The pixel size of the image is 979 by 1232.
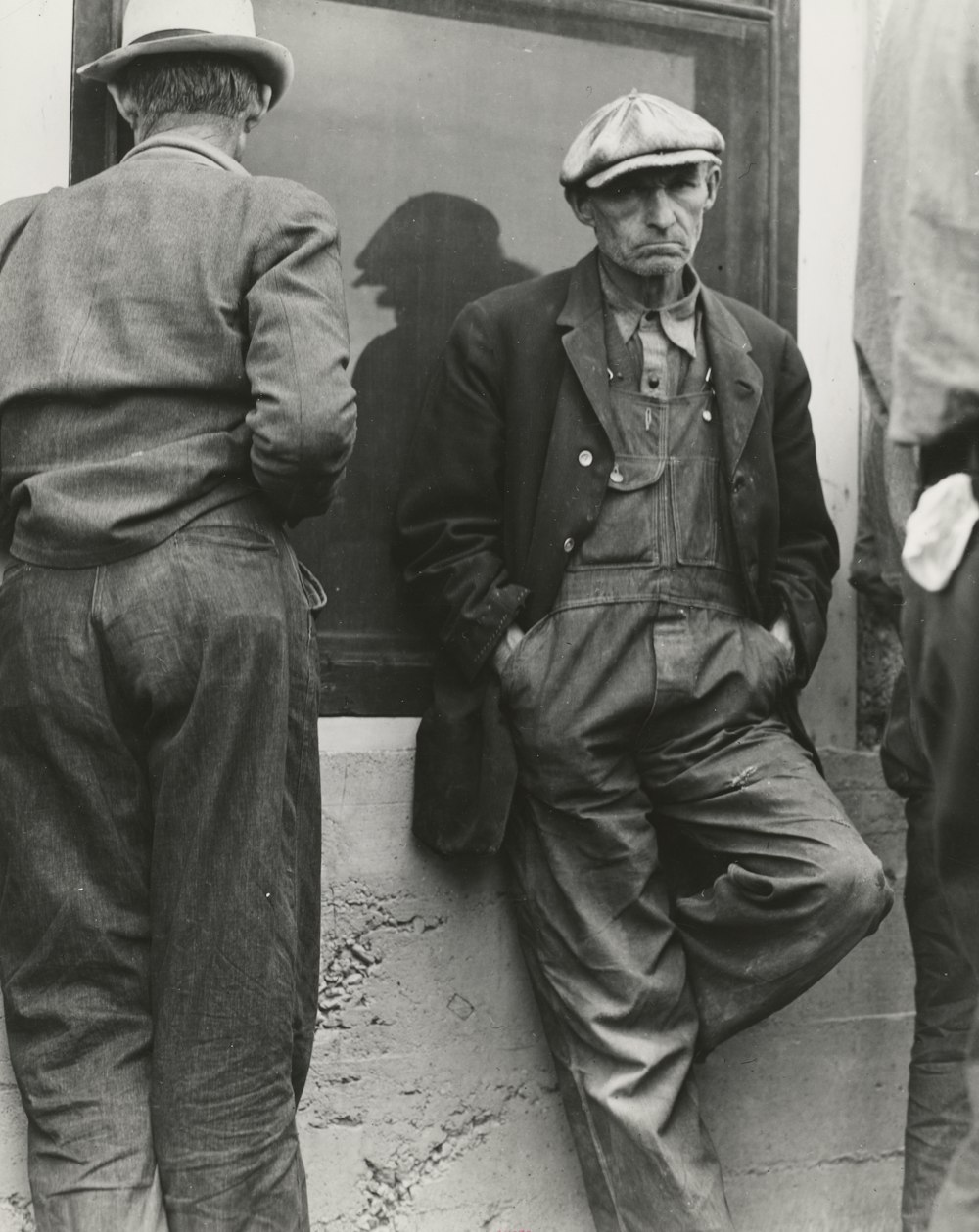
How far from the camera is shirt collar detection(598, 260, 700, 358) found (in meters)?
3.63

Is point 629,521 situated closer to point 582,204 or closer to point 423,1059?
point 582,204

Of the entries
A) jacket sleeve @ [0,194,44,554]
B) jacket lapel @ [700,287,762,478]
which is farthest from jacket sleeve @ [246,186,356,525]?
jacket lapel @ [700,287,762,478]

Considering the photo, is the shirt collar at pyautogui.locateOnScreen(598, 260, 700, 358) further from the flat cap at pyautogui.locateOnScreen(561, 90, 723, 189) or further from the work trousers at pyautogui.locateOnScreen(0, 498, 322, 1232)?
the work trousers at pyautogui.locateOnScreen(0, 498, 322, 1232)

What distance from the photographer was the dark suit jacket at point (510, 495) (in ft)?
11.7

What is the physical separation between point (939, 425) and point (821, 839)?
1.61 meters

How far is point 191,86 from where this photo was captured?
10.5ft

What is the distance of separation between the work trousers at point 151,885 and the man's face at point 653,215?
3.75ft

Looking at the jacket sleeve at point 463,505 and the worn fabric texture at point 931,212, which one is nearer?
the worn fabric texture at point 931,212

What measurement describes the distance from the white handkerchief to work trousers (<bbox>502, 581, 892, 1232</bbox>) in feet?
5.09

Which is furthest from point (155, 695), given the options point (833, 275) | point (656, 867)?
point (833, 275)

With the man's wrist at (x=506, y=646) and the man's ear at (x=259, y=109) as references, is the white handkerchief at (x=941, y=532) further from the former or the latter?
the man's ear at (x=259, y=109)

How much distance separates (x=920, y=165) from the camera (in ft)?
6.30

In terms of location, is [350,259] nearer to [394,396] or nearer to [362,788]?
[394,396]

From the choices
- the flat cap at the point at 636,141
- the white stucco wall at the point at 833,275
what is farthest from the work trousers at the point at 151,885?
the white stucco wall at the point at 833,275
